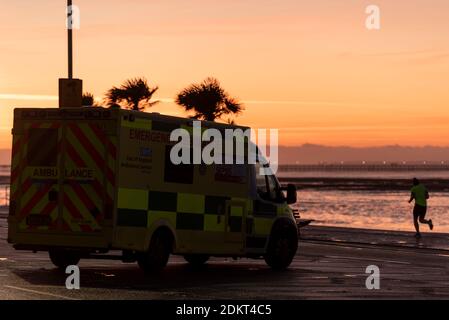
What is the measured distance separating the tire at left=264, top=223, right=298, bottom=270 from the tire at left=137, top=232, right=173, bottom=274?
8.97 feet

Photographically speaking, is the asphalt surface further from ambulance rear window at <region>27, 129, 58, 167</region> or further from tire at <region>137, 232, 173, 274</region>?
ambulance rear window at <region>27, 129, 58, 167</region>

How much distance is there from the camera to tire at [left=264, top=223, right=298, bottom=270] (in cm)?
2170

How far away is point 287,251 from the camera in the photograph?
21984 mm

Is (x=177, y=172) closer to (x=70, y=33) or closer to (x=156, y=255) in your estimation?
(x=156, y=255)

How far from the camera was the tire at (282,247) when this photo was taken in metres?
21.7

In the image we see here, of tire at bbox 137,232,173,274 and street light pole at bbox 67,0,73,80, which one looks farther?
street light pole at bbox 67,0,73,80

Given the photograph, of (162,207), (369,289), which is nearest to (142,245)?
(162,207)

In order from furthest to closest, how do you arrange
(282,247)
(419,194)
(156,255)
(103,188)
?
(419,194) → (282,247) → (156,255) → (103,188)

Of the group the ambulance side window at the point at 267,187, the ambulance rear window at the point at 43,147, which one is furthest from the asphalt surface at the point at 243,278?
the ambulance rear window at the point at 43,147

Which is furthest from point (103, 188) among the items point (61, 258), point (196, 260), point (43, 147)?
point (196, 260)

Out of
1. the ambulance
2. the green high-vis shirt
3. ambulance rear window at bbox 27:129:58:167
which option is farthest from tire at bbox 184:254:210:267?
the green high-vis shirt

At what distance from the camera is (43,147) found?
1911 centimetres

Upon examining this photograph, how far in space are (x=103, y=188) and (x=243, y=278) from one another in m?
2.77
